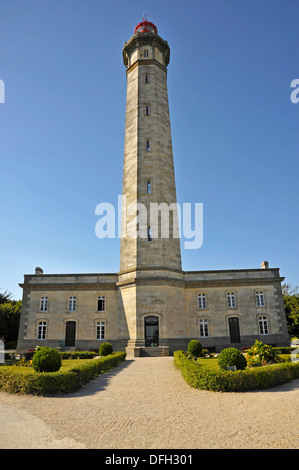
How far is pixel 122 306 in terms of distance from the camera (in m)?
28.4

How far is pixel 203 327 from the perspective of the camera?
29.4 meters

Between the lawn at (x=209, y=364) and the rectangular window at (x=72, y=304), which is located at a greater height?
the rectangular window at (x=72, y=304)

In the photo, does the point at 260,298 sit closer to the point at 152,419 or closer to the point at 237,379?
the point at 237,379

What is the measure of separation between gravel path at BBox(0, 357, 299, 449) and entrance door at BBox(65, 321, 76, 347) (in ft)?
58.2

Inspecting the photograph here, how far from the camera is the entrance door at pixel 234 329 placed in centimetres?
2916

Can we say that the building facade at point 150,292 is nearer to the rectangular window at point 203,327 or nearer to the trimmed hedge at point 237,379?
the rectangular window at point 203,327

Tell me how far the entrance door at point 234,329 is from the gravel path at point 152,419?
1670 cm

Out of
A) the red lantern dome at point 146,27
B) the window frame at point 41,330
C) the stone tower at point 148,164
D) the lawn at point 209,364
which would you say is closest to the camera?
the lawn at point 209,364

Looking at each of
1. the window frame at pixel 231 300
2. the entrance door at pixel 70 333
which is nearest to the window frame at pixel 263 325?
the window frame at pixel 231 300

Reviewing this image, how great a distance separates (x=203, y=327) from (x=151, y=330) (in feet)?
18.7

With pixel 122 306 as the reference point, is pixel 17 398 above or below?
below

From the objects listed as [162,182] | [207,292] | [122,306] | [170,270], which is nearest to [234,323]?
[207,292]
